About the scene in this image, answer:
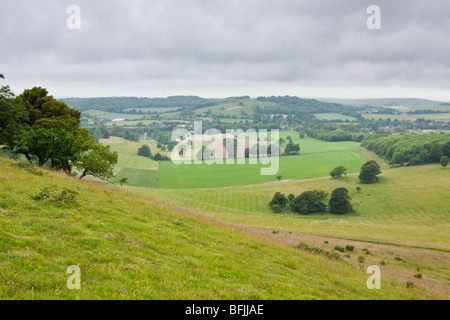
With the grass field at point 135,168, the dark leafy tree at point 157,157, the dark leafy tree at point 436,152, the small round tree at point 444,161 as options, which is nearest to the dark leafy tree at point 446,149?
the dark leafy tree at point 436,152

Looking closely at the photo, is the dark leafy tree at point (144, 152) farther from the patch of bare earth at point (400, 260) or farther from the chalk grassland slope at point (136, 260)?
the chalk grassland slope at point (136, 260)

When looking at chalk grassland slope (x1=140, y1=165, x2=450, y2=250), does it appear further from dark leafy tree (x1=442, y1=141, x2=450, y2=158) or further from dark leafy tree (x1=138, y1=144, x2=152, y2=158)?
dark leafy tree (x1=138, y1=144, x2=152, y2=158)

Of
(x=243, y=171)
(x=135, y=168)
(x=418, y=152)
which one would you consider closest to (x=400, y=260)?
(x=243, y=171)

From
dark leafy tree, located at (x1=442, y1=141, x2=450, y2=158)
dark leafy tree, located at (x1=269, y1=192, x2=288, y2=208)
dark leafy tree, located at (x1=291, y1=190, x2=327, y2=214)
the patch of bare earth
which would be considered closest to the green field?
dark leafy tree, located at (x1=269, y1=192, x2=288, y2=208)
